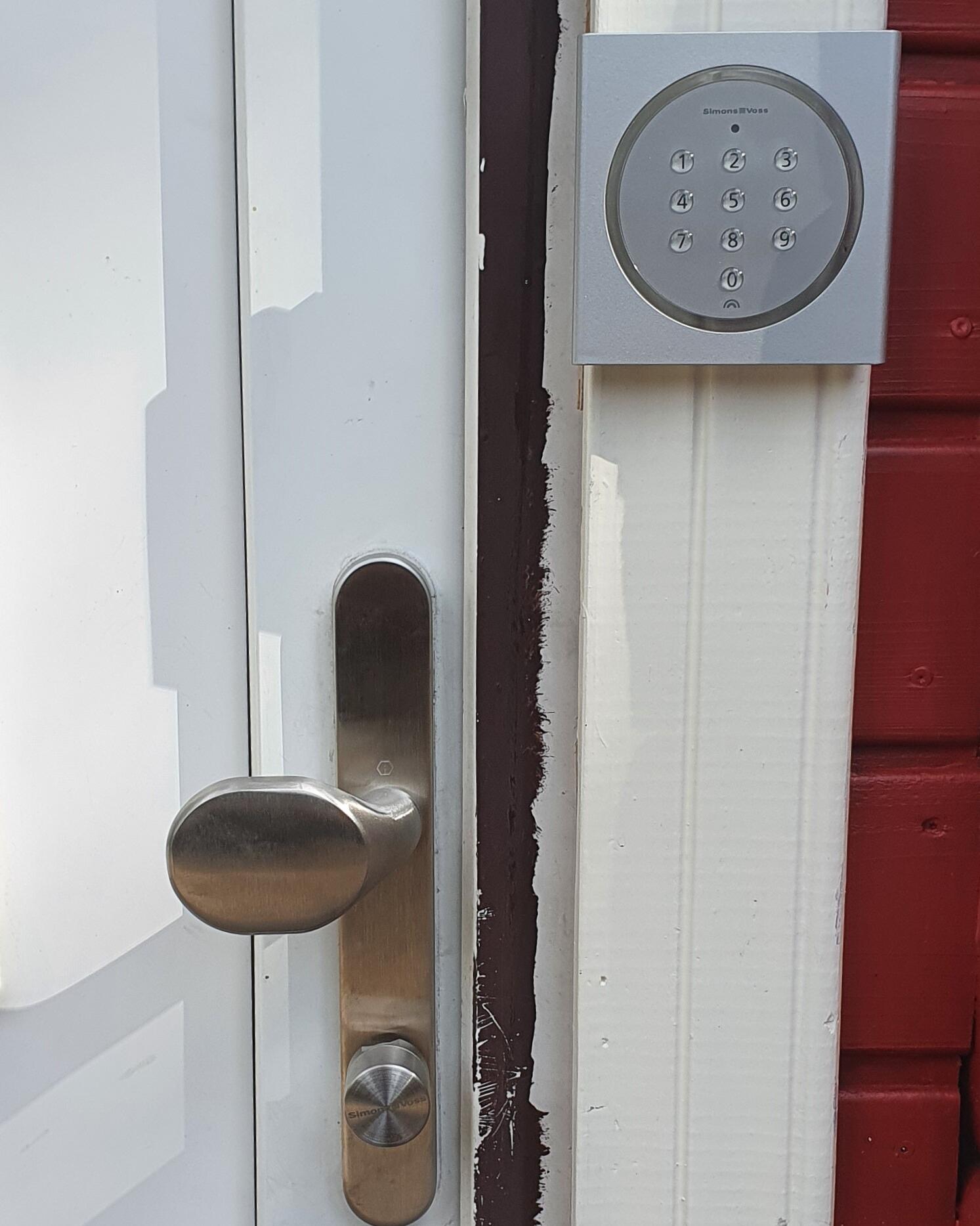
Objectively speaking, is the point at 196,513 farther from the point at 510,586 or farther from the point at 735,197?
the point at 735,197

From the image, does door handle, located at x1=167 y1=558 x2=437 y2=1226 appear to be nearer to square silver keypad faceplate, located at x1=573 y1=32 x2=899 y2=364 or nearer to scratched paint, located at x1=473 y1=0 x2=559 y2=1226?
scratched paint, located at x1=473 y1=0 x2=559 y2=1226

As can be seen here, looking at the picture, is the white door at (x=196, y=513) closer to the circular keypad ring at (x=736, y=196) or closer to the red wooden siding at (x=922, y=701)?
the circular keypad ring at (x=736, y=196)

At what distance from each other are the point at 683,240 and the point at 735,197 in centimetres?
2

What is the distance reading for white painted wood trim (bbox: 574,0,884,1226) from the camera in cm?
39

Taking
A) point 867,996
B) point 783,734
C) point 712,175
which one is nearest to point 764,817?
point 783,734

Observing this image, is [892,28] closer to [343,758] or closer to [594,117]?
[594,117]

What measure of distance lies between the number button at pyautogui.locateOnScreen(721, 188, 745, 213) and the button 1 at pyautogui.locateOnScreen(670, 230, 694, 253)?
0.02 m

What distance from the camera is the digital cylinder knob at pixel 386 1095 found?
440 millimetres

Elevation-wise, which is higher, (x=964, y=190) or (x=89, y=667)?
(x=964, y=190)

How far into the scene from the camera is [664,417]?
389 mm

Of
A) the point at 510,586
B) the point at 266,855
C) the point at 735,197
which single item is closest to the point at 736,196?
the point at 735,197

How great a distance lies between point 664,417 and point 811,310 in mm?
66

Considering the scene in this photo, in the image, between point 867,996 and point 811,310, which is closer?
point 811,310

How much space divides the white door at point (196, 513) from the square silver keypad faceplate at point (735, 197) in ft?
0.24
